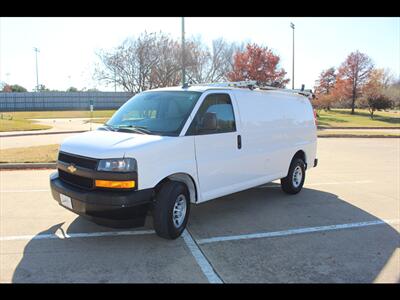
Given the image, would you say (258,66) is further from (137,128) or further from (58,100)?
(58,100)

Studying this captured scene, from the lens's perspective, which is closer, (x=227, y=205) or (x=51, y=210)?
(x=51, y=210)

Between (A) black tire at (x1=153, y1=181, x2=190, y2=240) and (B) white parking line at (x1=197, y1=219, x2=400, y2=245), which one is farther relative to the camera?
(B) white parking line at (x1=197, y1=219, x2=400, y2=245)

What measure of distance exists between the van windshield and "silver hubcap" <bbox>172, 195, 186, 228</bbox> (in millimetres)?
896

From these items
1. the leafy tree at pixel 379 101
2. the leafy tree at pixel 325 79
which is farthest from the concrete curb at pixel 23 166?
the leafy tree at pixel 325 79

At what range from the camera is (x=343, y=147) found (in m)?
16.9

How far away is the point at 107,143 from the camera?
4.68 metres

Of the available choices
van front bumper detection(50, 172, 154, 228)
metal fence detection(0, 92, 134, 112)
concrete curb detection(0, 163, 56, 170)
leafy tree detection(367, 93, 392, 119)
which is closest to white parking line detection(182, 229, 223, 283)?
van front bumper detection(50, 172, 154, 228)

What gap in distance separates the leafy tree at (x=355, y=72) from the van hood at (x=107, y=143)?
55.3m

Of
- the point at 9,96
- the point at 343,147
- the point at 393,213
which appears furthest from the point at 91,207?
the point at 9,96

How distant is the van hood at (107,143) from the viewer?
449 cm

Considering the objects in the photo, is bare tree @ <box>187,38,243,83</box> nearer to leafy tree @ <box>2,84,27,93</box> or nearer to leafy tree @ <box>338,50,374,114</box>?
leafy tree @ <box>338,50,374,114</box>

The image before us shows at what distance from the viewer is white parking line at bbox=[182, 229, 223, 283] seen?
12.9 ft
